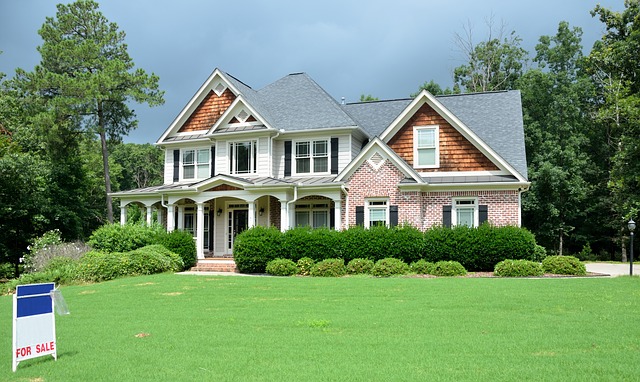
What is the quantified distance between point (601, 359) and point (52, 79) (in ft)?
105

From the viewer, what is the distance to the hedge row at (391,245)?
19.2 metres

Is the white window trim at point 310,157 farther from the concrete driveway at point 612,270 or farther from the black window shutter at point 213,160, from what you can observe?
the concrete driveway at point 612,270

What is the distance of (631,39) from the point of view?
26.7m

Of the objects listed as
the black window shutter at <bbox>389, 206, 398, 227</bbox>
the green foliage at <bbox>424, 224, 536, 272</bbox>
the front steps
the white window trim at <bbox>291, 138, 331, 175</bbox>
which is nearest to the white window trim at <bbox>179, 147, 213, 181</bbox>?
the white window trim at <bbox>291, 138, 331, 175</bbox>

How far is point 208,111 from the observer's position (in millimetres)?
27312

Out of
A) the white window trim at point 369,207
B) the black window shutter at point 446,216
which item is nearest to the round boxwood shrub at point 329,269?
the white window trim at point 369,207

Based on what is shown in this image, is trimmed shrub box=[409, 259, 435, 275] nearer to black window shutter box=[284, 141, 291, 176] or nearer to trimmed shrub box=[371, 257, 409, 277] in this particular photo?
trimmed shrub box=[371, 257, 409, 277]

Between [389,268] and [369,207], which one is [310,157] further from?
[389,268]

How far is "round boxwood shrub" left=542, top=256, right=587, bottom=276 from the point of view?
59.9 ft

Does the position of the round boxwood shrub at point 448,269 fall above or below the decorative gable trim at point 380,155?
below

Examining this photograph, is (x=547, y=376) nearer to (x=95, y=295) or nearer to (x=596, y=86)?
(x=95, y=295)

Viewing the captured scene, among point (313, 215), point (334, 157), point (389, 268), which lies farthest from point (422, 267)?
point (334, 157)

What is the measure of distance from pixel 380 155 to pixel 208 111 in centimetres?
989

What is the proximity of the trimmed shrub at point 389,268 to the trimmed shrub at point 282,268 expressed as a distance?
3038 millimetres
